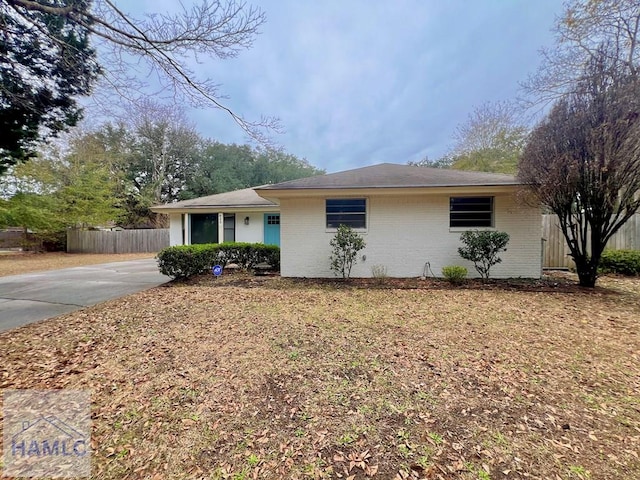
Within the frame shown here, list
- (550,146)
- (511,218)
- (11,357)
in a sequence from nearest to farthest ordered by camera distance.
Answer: (11,357) → (550,146) → (511,218)

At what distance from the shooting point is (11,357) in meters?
3.39

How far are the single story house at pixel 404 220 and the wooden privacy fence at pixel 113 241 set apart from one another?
1473 centimetres

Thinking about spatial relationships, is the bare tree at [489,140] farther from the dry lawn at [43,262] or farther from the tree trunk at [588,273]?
the dry lawn at [43,262]

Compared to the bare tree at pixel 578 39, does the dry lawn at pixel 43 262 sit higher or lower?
lower

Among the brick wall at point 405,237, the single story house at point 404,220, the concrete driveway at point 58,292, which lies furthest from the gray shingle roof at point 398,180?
the concrete driveway at point 58,292

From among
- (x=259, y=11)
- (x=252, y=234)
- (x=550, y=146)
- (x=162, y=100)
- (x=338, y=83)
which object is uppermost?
(x=338, y=83)

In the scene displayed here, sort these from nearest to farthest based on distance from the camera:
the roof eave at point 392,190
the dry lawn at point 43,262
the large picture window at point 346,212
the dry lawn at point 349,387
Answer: the dry lawn at point 349,387
the roof eave at point 392,190
the large picture window at point 346,212
the dry lawn at point 43,262

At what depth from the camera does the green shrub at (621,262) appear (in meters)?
8.04

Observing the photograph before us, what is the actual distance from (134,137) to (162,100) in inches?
937

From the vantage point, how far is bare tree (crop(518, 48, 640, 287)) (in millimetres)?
5559

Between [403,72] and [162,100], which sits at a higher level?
[403,72]

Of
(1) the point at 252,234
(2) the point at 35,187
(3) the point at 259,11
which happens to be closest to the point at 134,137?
(2) the point at 35,187

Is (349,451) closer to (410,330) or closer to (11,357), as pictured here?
(410,330)

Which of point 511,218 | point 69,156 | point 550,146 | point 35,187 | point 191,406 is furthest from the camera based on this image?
point 69,156
